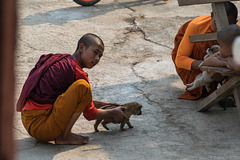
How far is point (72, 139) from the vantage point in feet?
10.5

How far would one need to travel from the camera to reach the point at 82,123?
148 inches

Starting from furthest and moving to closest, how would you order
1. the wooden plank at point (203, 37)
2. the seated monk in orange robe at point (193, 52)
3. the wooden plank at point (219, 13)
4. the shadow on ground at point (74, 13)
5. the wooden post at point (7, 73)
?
the shadow on ground at point (74, 13)
the seated monk in orange robe at point (193, 52)
the wooden plank at point (203, 37)
the wooden plank at point (219, 13)
the wooden post at point (7, 73)

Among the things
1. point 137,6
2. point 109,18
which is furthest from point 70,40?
point 137,6

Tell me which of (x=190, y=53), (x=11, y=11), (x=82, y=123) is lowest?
(x=82, y=123)

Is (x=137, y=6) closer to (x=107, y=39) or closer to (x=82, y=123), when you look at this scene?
(x=107, y=39)

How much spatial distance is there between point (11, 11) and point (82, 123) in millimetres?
3214

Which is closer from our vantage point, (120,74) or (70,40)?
(120,74)

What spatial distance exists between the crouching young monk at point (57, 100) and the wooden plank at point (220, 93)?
1.22 metres

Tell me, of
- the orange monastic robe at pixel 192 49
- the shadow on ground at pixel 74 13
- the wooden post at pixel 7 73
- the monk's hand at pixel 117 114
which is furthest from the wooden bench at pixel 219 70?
the shadow on ground at pixel 74 13

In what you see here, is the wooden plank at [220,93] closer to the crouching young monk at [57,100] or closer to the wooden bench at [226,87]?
the wooden bench at [226,87]

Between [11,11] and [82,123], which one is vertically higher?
[11,11]

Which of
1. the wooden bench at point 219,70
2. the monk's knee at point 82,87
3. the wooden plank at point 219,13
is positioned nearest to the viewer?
the monk's knee at point 82,87

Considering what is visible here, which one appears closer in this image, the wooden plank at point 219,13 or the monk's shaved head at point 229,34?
the monk's shaved head at point 229,34

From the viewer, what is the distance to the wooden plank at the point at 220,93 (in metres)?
3.41
